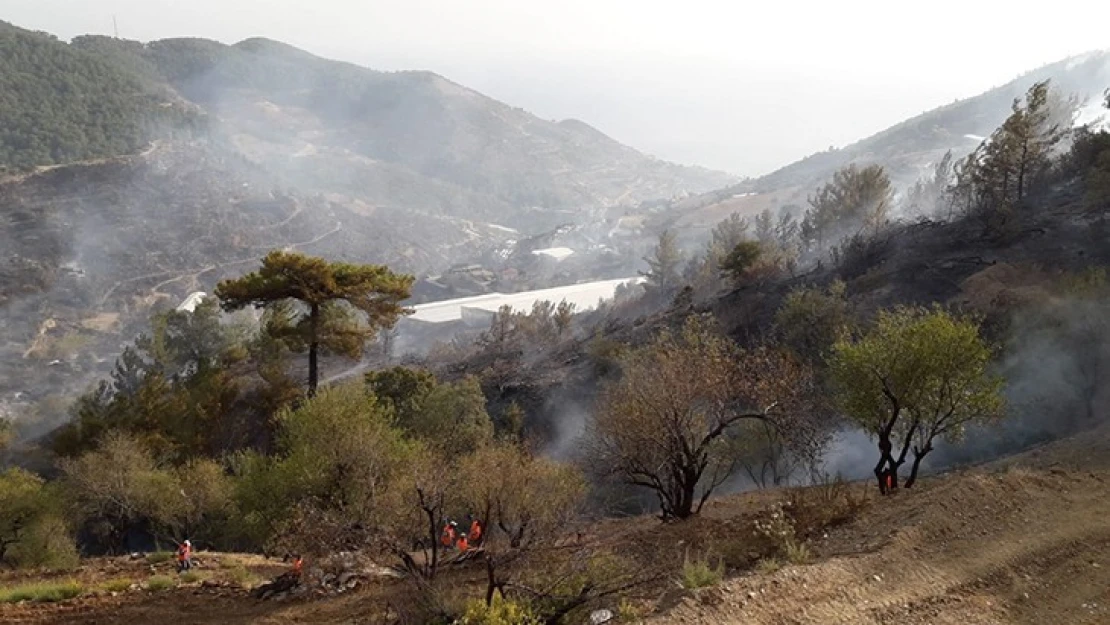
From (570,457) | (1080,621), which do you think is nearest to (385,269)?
(570,457)

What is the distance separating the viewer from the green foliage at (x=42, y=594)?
582 inches

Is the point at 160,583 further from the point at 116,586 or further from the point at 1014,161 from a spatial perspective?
A: the point at 1014,161

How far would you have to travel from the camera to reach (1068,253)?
121 feet

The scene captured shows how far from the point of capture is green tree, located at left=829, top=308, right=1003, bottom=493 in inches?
628

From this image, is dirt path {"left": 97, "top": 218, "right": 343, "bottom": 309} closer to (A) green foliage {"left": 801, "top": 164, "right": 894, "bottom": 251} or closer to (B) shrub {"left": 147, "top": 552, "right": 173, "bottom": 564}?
(A) green foliage {"left": 801, "top": 164, "right": 894, "bottom": 251}

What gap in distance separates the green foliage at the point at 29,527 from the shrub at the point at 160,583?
10822 millimetres

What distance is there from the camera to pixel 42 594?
14805 millimetres

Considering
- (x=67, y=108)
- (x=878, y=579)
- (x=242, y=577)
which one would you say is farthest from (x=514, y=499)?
(x=67, y=108)

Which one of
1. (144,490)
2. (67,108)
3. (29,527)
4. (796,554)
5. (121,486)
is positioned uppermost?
(67,108)

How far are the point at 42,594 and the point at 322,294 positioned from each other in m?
13.9

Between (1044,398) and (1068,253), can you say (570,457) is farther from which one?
(1068,253)

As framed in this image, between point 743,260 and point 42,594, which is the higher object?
point 743,260

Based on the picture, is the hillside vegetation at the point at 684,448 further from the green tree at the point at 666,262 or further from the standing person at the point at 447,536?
the green tree at the point at 666,262

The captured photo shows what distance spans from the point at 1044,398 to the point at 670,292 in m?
43.2
